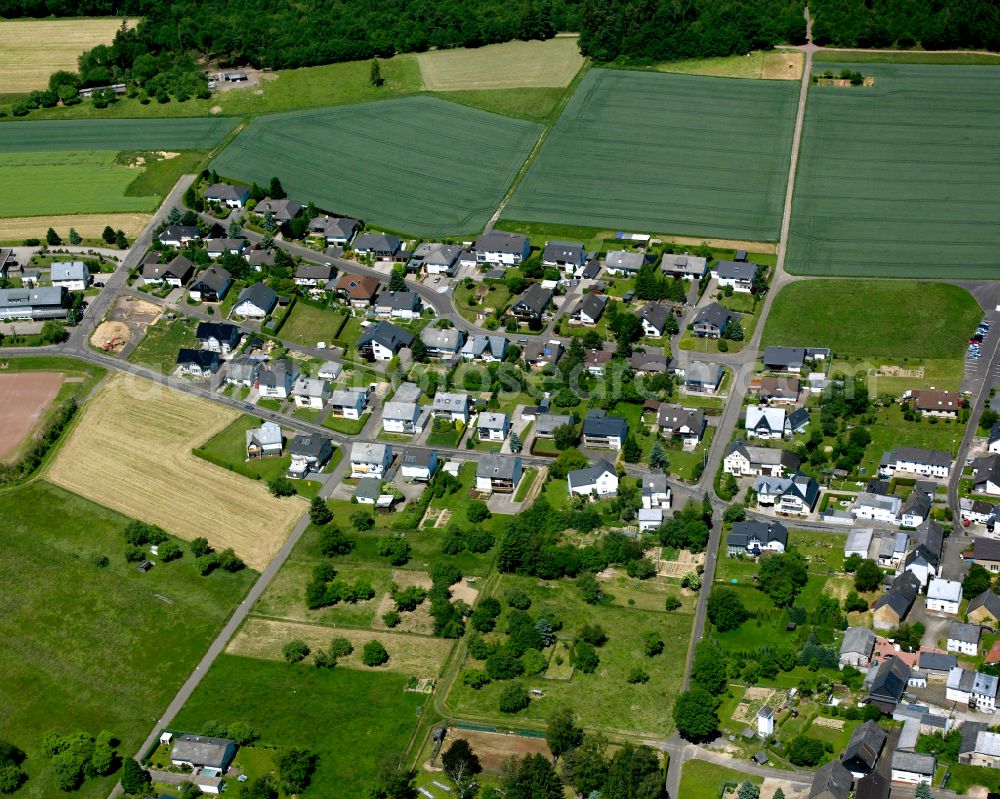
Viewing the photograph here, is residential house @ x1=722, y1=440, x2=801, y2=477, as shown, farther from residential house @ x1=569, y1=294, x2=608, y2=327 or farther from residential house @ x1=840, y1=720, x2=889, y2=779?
residential house @ x1=840, y1=720, x2=889, y2=779

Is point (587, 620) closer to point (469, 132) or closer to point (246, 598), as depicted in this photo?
point (246, 598)

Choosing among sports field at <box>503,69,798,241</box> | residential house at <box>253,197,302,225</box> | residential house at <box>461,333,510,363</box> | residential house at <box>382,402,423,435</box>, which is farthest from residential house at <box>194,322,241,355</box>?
sports field at <box>503,69,798,241</box>

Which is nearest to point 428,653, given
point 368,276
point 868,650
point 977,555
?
point 868,650

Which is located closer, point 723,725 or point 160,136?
point 723,725

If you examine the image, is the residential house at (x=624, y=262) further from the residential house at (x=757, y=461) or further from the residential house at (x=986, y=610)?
the residential house at (x=986, y=610)

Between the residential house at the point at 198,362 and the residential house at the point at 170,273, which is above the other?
the residential house at the point at 170,273

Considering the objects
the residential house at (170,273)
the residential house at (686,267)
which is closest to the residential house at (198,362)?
the residential house at (170,273)
